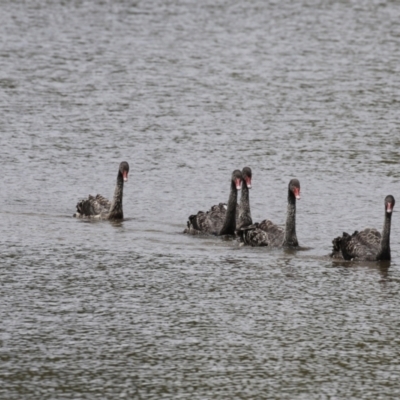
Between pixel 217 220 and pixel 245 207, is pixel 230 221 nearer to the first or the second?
pixel 217 220

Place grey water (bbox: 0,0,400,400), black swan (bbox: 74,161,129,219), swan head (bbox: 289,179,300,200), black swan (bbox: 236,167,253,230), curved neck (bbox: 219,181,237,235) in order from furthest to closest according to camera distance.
→ black swan (bbox: 74,161,129,219), black swan (bbox: 236,167,253,230), curved neck (bbox: 219,181,237,235), swan head (bbox: 289,179,300,200), grey water (bbox: 0,0,400,400)

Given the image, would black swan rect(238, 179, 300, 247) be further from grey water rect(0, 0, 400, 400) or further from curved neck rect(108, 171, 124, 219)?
curved neck rect(108, 171, 124, 219)

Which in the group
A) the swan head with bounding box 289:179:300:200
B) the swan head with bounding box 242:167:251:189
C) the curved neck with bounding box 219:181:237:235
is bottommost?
the curved neck with bounding box 219:181:237:235

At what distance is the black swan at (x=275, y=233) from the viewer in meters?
10.9

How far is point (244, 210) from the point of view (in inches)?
464

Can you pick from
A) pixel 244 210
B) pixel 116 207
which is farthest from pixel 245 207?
pixel 116 207

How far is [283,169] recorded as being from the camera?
1438 centimetres

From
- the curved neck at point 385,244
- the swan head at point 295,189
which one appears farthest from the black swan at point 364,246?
the swan head at point 295,189

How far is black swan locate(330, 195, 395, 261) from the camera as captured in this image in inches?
411

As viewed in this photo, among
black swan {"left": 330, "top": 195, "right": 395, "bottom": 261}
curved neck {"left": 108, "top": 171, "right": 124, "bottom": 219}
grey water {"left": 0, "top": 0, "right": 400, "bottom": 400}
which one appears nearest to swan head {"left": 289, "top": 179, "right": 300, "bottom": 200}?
grey water {"left": 0, "top": 0, "right": 400, "bottom": 400}

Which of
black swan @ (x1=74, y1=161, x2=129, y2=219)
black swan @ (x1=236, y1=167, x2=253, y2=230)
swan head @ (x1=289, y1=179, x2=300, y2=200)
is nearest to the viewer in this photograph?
swan head @ (x1=289, y1=179, x2=300, y2=200)

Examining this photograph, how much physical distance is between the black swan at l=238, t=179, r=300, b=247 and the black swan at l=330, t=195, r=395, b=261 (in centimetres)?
51

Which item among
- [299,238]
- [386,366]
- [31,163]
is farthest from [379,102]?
[386,366]

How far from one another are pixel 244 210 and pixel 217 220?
1.11 feet
